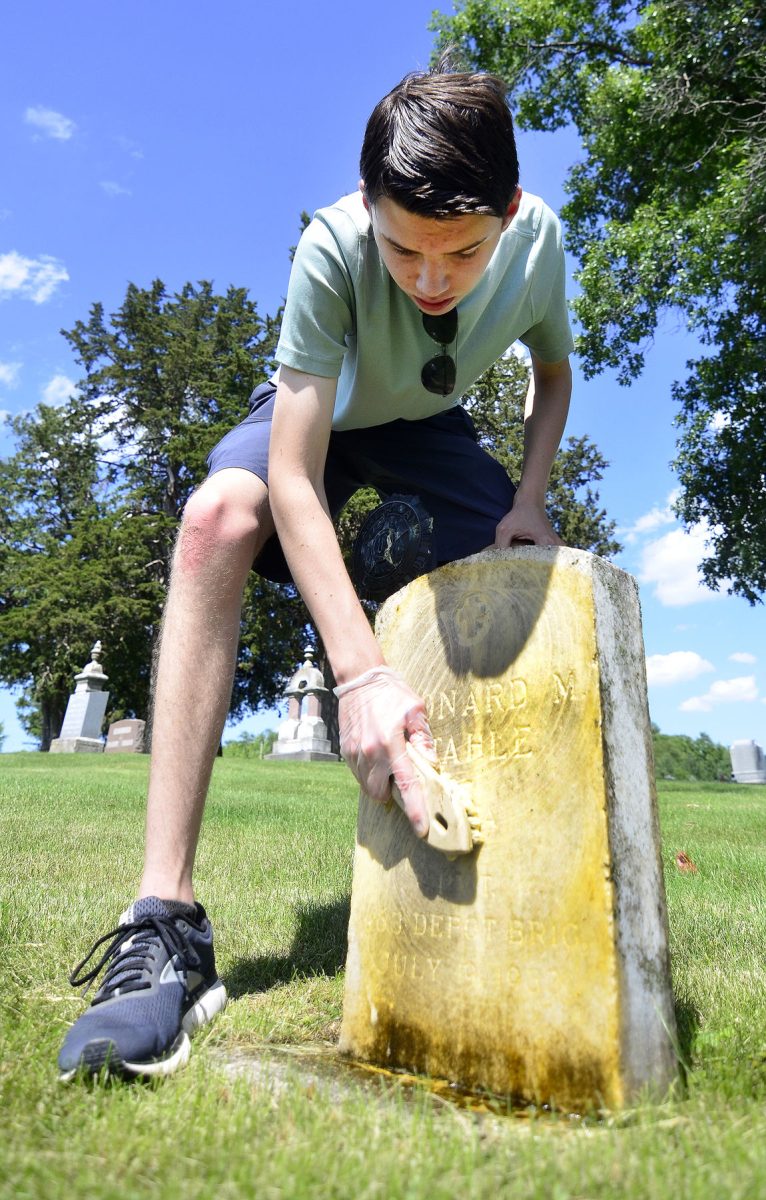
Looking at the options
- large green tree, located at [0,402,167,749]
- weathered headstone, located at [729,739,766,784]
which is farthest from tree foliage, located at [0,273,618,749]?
weathered headstone, located at [729,739,766,784]

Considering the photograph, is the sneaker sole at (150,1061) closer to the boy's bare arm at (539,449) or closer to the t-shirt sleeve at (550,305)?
the boy's bare arm at (539,449)

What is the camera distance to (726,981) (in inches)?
95.1

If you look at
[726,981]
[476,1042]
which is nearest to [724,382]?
[726,981]

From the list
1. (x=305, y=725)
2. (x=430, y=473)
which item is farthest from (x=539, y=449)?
(x=305, y=725)

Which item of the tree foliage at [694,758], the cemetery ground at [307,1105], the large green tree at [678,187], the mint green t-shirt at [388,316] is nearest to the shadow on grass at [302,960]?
the cemetery ground at [307,1105]

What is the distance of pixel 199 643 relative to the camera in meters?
2.34

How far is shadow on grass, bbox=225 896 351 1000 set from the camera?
2.46 meters

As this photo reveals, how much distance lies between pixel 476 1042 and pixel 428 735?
0.61 metres

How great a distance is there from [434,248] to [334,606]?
32.1 inches

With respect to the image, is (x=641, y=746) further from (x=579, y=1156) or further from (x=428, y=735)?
(x=579, y=1156)

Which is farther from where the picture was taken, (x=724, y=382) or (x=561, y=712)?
(x=724, y=382)

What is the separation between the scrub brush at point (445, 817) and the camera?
1.82 m

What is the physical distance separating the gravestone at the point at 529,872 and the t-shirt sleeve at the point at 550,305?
994mm

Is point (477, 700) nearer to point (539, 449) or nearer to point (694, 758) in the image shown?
point (539, 449)
